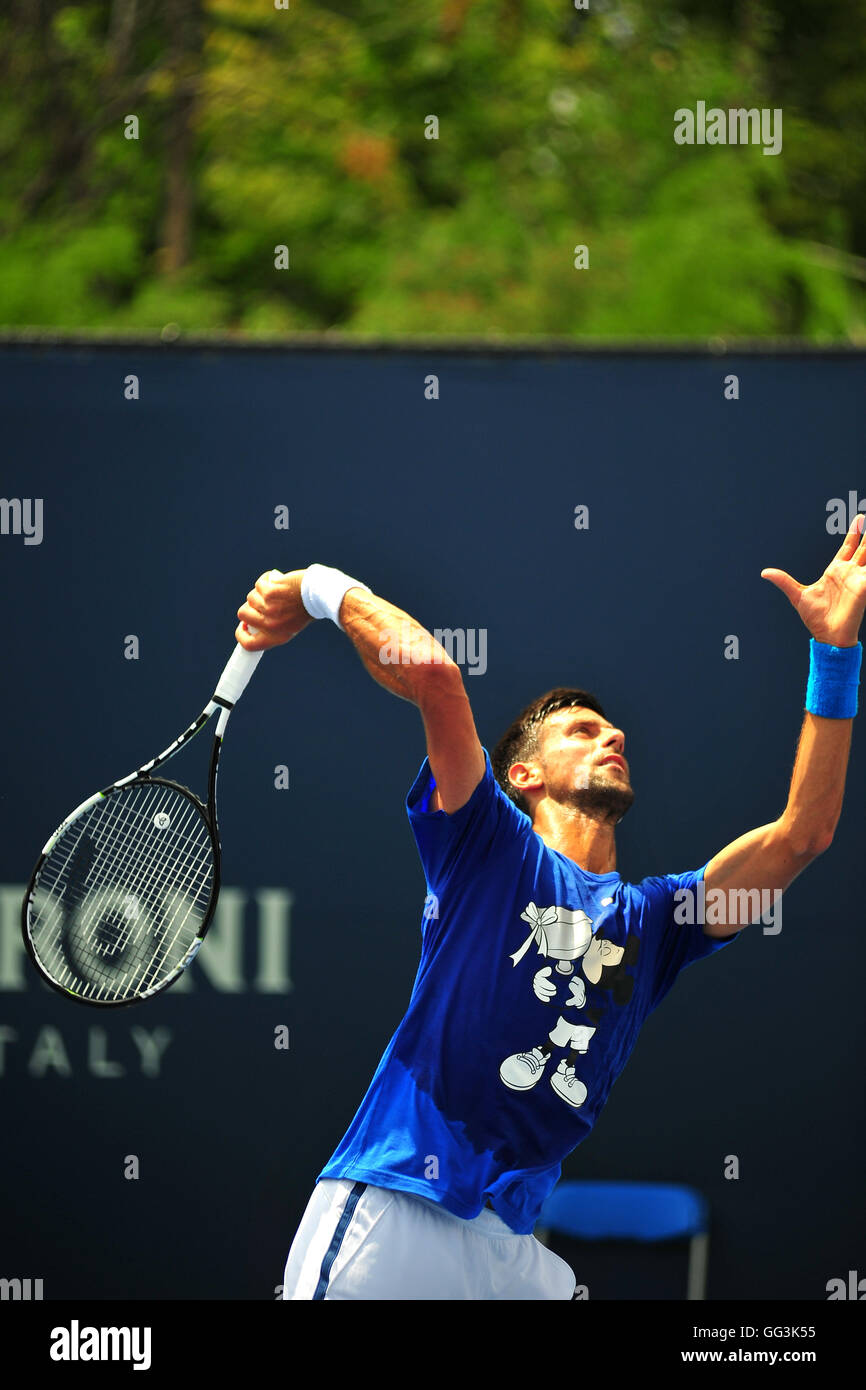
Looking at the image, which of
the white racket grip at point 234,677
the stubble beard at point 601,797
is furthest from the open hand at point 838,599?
the white racket grip at point 234,677

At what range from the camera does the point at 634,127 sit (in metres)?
10.5

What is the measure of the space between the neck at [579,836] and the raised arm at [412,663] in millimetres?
372

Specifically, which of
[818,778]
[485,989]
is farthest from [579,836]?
[818,778]

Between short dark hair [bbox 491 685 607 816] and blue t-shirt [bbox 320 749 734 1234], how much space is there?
0.35 meters

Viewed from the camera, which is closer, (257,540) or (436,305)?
(257,540)

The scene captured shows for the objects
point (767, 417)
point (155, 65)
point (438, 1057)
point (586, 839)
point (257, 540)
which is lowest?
point (438, 1057)

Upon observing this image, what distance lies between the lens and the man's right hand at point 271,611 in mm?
3383

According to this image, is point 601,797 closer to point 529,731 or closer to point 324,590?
point 529,731

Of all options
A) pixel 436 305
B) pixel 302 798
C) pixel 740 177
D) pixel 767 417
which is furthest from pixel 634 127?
pixel 302 798

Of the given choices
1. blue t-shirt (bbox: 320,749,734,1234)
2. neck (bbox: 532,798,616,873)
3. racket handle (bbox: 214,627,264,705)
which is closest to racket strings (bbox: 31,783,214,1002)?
racket handle (bbox: 214,627,264,705)

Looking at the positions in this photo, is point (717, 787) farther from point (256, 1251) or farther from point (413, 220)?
point (413, 220)

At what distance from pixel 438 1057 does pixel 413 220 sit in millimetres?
8521

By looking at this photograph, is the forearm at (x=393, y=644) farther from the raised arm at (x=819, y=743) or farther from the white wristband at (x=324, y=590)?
the raised arm at (x=819, y=743)

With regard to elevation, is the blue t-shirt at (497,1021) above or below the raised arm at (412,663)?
below
